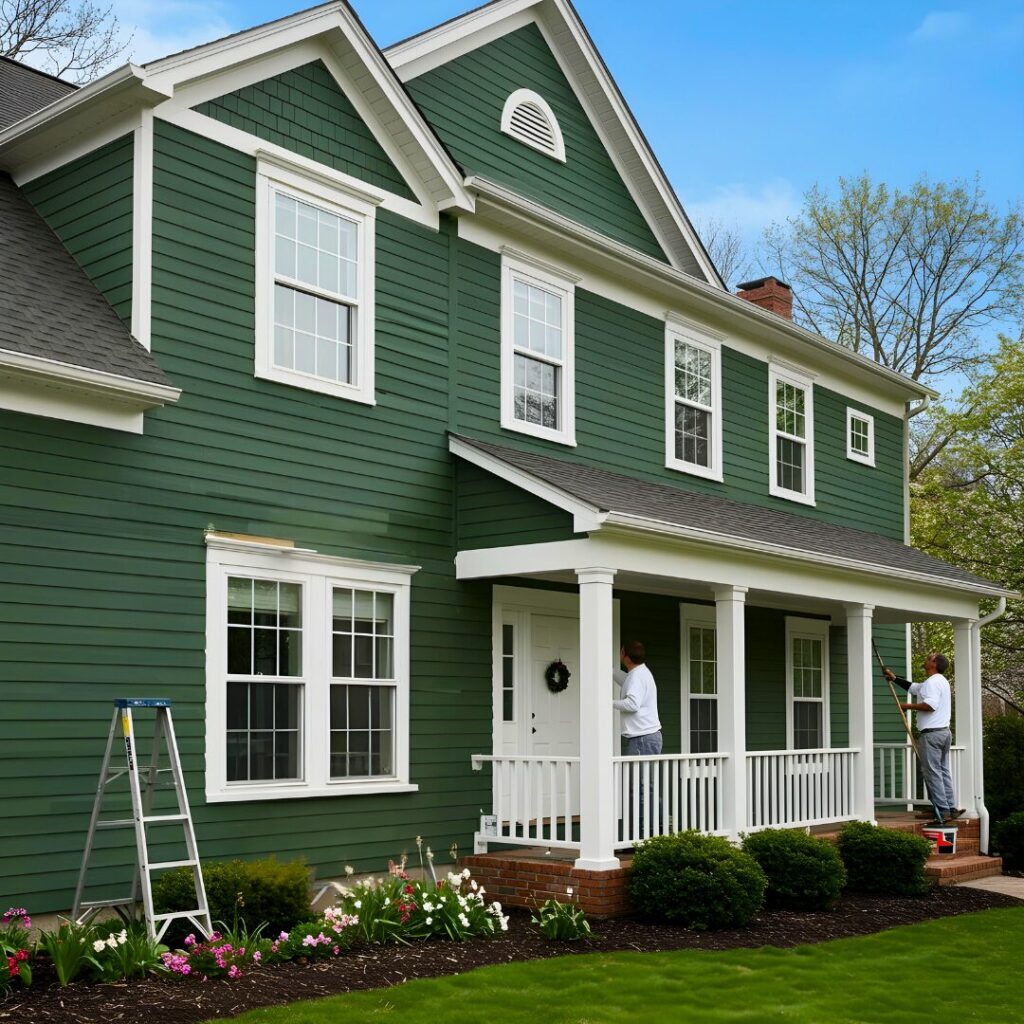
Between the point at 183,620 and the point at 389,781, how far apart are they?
8.20 ft

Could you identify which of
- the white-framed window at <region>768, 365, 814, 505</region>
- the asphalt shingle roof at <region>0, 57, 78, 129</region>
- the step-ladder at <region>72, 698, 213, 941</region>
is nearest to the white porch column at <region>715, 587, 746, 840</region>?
the white-framed window at <region>768, 365, 814, 505</region>

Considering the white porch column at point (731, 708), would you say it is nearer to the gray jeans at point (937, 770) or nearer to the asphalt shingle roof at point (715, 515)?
the asphalt shingle roof at point (715, 515)

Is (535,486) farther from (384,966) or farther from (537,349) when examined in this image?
(384,966)

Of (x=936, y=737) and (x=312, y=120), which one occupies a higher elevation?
(x=312, y=120)

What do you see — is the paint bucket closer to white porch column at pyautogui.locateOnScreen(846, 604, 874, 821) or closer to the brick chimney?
white porch column at pyautogui.locateOnScreen(846, 604, 874, 821)

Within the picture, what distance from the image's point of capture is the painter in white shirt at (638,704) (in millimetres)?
12383

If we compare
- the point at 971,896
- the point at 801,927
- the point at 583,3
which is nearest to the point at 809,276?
the point at 583,3

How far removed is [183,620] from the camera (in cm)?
996

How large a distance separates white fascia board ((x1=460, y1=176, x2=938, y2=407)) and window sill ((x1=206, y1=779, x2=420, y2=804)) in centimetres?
516

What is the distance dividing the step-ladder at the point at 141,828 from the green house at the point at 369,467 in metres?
0.32

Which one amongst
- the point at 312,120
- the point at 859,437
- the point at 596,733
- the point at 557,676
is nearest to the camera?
the point at 596,733

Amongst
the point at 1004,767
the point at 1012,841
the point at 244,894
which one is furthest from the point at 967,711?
the point at 244,894

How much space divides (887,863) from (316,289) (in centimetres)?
780

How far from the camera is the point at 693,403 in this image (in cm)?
1602
